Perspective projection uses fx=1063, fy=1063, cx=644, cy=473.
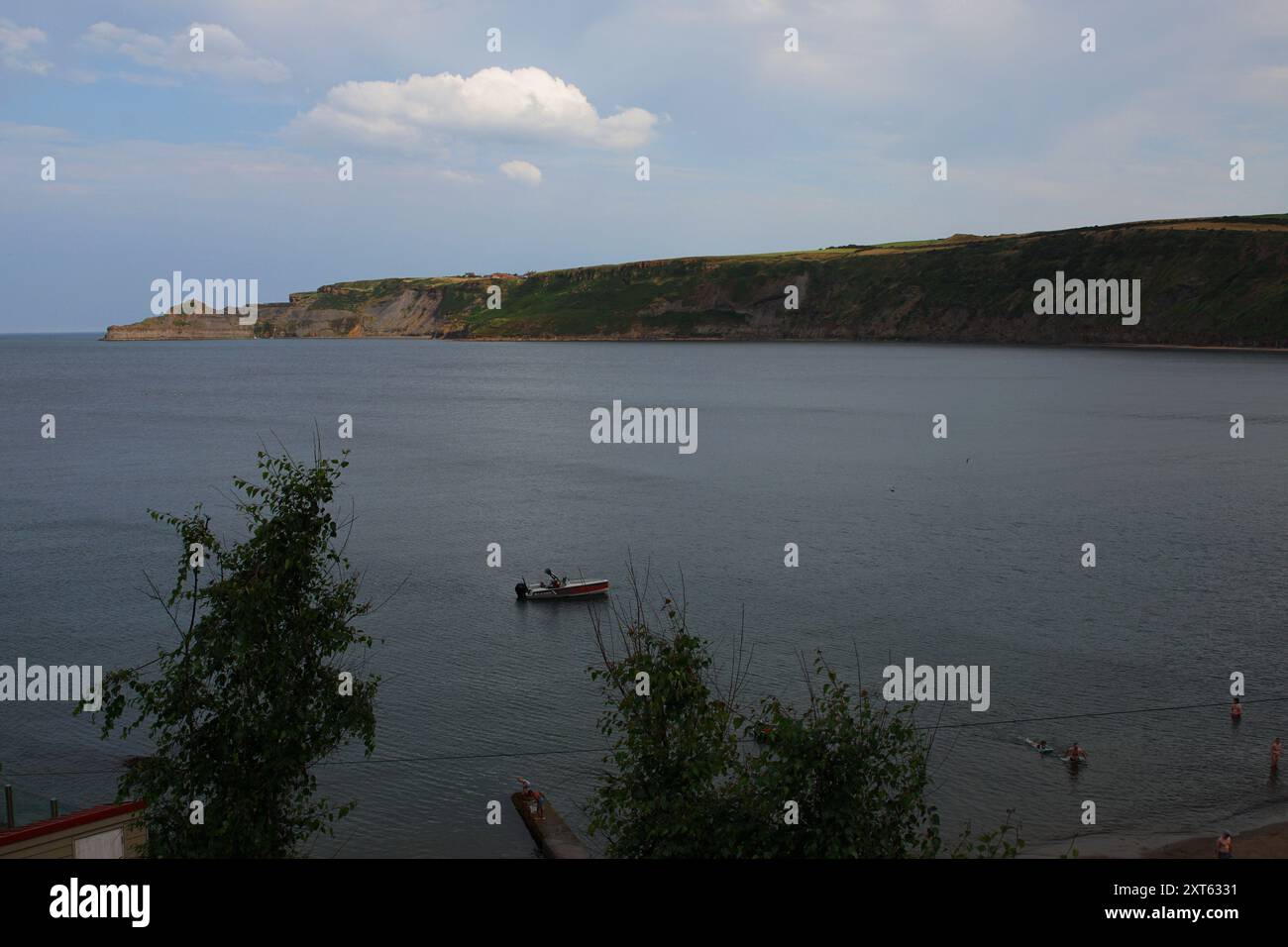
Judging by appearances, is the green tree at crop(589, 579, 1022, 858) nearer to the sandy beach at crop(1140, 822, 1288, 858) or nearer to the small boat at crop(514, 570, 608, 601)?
the sandy beach at crop(1140, 822, 1288, 858)

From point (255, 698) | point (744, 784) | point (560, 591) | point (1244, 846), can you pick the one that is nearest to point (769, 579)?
point (560, 591)

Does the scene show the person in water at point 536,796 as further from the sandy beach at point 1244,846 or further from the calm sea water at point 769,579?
the sandy beach at point 1244,846

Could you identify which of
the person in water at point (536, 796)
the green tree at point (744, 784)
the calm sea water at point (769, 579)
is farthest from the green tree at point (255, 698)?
the person in water at point (536, 796)

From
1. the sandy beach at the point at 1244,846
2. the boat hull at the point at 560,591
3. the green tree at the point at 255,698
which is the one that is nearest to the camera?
the green tree at the point at 255,698

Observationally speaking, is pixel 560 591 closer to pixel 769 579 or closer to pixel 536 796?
pixel 769 579

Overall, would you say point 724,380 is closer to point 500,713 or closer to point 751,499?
point 751,499

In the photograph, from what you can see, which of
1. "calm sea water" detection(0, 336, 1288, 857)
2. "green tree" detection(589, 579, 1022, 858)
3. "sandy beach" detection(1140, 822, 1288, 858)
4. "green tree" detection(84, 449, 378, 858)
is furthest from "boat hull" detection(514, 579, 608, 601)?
"green tree" detection(84, 449, 378, 858)

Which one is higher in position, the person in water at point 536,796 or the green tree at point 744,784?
the green tree at point 744,784
